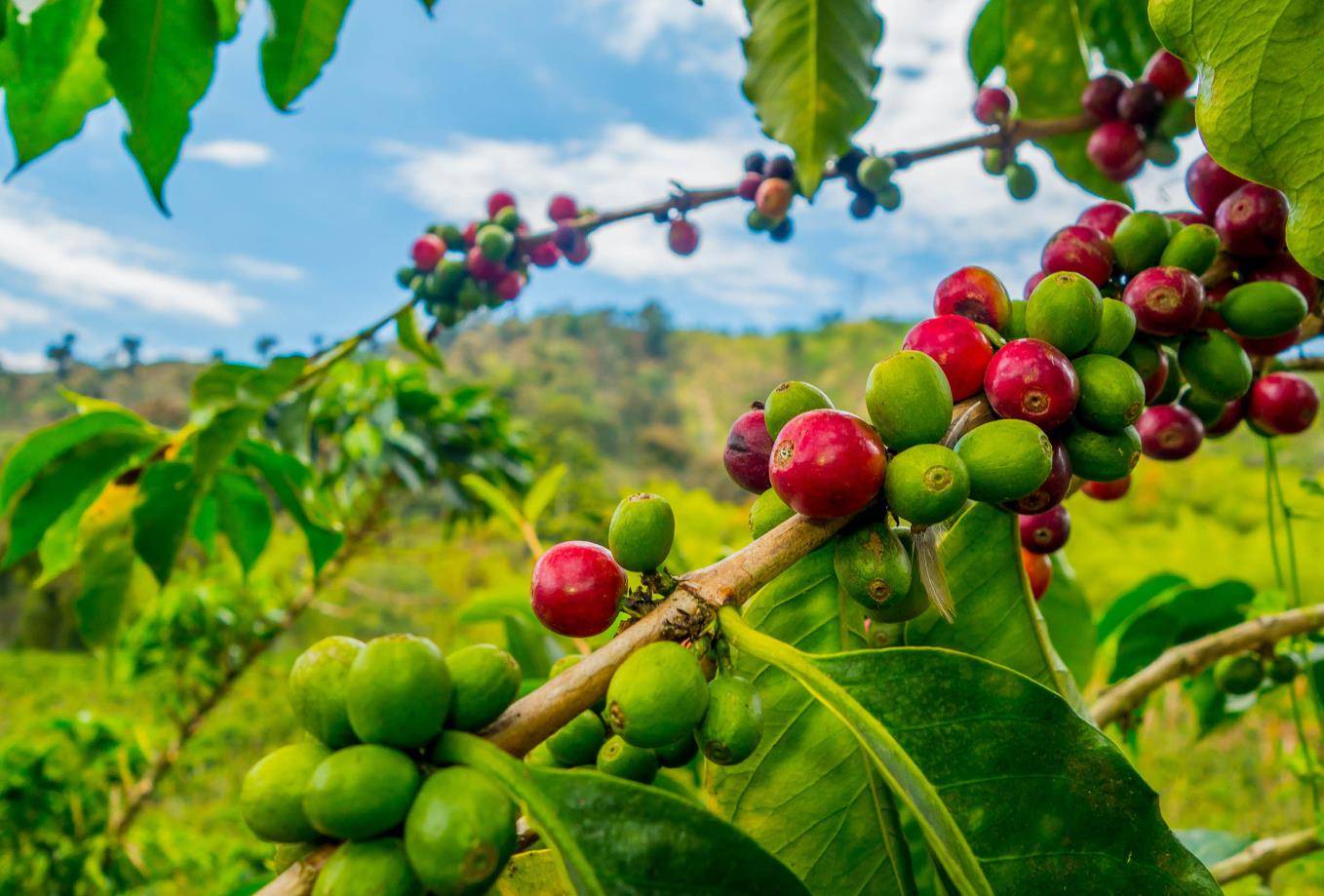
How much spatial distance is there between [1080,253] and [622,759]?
716mm

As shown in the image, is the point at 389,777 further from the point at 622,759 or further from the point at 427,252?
the point at 427,252

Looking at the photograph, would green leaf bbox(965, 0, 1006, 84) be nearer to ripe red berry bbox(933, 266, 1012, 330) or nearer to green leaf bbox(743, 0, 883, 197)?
green leaf bbox(743, 0, 883, 197)

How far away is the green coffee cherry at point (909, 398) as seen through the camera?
66 centimetres

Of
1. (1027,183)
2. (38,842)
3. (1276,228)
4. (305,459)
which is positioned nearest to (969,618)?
(1276,228)

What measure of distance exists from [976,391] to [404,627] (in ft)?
35.5

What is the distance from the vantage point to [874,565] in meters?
0.65

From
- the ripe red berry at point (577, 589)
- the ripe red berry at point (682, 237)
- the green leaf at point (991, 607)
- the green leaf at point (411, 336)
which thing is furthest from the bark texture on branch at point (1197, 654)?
the green leaf at point (411, 336)

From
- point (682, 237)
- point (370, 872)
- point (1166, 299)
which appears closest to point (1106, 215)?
point (1166, 299)

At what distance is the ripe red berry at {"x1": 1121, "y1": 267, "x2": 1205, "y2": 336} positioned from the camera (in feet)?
2.81

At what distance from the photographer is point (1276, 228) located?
3.11ft

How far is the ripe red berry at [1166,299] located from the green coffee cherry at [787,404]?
377mm

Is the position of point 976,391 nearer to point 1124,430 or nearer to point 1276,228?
point 1124,430

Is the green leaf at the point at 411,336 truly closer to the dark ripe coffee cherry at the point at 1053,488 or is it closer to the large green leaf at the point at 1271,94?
the dark ripe coffee cherry at the point at 1053,488

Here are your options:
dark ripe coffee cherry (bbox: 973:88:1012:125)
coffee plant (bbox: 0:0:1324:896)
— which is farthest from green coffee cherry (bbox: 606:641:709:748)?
dark ripe coffee cherry (bbox: 973:88:1012:125)
